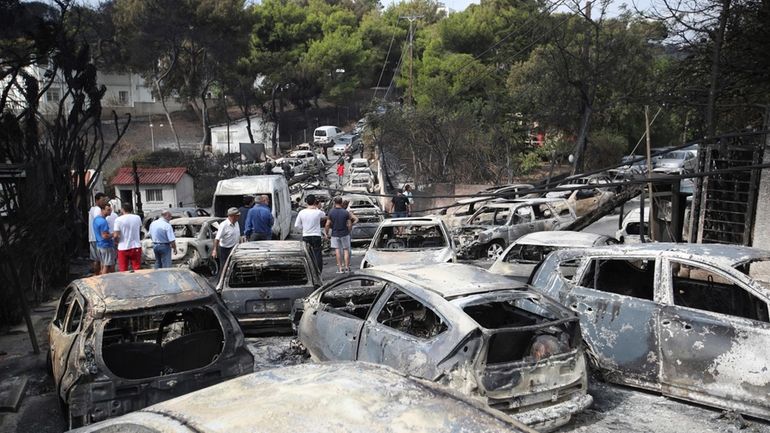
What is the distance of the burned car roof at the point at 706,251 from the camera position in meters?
6.61

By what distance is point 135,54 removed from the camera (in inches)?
1841

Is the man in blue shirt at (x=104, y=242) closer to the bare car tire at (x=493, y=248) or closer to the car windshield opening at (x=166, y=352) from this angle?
the car windshield opening at (x=166, y=352)

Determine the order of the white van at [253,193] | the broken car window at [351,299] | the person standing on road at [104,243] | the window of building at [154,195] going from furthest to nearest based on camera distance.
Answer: the window of building at [154,195], the white van at [253,193], the person standing on road at [104,243], the broken car window at [351,299]

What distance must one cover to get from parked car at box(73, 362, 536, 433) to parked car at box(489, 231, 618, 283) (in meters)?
9.07

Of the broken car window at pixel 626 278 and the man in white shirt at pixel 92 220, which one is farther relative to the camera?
the man in white shirt at pixel 92 220

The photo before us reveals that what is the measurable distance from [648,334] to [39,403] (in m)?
6.34

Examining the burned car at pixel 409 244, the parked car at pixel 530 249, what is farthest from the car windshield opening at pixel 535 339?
the parked car at pixel 530 249

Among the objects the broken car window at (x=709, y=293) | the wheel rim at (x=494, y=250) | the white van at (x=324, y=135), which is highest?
the white van at (x=324, y=135)

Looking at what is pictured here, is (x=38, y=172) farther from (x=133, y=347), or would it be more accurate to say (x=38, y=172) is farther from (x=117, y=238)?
(x=133, y=347)

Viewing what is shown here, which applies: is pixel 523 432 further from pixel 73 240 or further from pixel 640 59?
pixel 640 59

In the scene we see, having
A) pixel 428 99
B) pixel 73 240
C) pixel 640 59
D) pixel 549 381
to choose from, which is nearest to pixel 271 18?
pixel 428 99

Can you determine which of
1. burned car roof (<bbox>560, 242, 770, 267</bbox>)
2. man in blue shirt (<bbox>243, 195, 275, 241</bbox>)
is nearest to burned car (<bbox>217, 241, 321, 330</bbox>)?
man in blue shirt (<bbox>243, 195, 275, 241</bbox>)

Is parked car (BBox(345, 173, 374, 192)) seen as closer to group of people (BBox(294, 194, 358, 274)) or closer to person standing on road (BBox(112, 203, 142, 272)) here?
group of people (BBox(294, 194, 358, 274))

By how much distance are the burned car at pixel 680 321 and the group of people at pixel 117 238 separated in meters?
7.46
